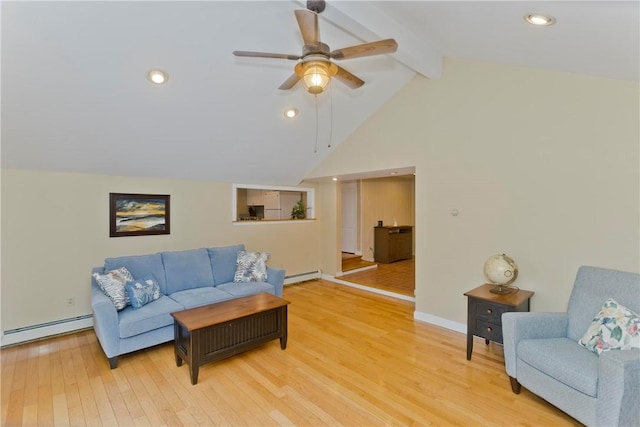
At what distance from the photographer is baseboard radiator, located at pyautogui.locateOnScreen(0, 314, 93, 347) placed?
333cm

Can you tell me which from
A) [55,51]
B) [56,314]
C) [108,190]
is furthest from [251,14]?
[56,314]

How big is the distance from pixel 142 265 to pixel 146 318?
84 cm

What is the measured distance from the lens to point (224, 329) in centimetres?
282

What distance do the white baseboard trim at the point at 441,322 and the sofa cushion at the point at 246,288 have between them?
6.33 feet

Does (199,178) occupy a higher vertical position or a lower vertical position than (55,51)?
lower

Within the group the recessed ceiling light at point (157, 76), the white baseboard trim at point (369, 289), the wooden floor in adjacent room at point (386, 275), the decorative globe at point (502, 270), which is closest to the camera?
the recessed ceiling light at point (157, 76)

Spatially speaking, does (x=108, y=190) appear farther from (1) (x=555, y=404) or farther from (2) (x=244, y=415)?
(1) (x=555, y=404)

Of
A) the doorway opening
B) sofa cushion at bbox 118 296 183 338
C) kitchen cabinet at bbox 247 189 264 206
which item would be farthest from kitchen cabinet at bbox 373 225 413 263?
sofa cushion at bbox 118 296 183 338

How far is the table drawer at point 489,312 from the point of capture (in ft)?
9.29

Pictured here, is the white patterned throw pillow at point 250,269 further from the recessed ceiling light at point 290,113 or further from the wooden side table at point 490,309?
the wooden side table at point 490,309

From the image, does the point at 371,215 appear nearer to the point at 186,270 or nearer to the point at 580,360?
the point at 186,270

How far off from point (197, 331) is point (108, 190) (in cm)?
244

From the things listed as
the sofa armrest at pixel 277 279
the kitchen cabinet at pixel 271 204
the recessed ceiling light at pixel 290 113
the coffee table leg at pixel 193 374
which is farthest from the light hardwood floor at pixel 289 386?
the kitchen cabinet at pixel 271 204

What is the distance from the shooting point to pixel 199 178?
463cm
